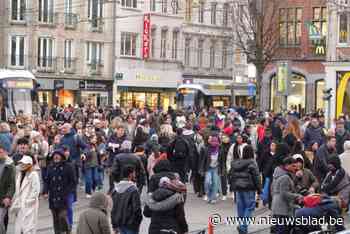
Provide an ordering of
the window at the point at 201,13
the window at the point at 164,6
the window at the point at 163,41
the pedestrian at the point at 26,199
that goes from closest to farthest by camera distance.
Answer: the pedestrian at the point at 26,199
the window at the point at 163,41
the window at the point at 164,6
the window at the point at 201,13

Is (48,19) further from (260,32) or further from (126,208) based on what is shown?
(126,208)

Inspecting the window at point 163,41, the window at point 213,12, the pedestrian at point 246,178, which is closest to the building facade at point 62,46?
the window at point 163,41

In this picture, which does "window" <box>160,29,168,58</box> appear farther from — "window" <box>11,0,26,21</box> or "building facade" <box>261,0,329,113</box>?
"window" <box>11,0,26,21</box>

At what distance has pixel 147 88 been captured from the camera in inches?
2544

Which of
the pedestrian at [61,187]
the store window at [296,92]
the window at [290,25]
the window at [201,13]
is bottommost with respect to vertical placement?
the pedestrian at [61,187]

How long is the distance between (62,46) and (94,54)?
119 inches

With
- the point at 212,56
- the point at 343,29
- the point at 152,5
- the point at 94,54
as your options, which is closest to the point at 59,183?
the point at 343,29

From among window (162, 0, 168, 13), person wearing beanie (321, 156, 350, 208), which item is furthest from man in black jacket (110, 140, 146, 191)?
window (162, 0, 168, 13)

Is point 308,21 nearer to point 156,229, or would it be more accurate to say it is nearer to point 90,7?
point 90,7

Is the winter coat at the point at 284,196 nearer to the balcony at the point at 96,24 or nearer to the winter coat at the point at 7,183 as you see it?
the winter coat at the point at 7,183

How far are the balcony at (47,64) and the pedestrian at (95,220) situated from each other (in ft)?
156

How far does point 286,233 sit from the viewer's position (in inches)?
507

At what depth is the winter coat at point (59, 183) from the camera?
47.8ft

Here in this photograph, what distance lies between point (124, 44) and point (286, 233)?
5090cm
